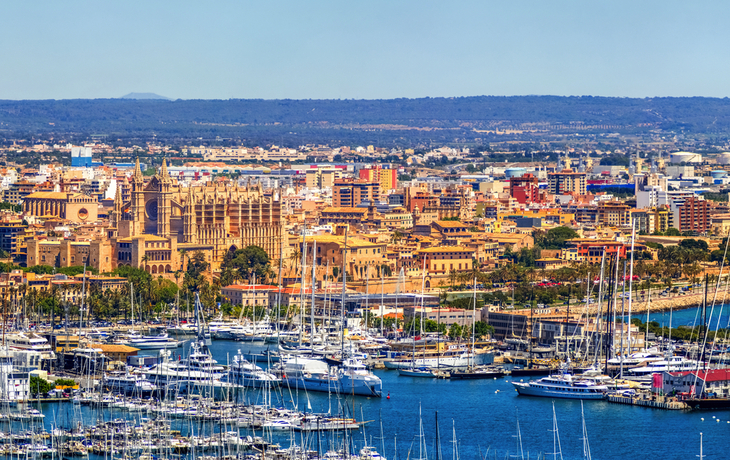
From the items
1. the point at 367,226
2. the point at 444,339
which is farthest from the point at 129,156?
the point at 444,339

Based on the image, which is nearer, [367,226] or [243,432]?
[243,432]

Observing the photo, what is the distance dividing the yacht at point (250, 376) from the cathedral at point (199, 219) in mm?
24144

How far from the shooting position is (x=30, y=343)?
125 ft

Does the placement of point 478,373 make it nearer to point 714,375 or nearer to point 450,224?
point 714,375

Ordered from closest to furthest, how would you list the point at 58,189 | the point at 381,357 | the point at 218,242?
the point at 381,357 < the point at 218,242 < the point at 58,189

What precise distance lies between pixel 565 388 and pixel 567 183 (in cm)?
7253

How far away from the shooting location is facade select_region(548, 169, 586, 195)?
4161 inches

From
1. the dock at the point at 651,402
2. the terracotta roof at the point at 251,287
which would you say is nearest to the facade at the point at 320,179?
the terracotta roof at the point at 251,287

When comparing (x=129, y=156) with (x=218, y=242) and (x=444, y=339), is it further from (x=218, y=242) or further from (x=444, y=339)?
(x=444, y=339)

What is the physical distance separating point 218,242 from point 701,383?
30.2 metres

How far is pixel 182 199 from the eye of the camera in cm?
6166

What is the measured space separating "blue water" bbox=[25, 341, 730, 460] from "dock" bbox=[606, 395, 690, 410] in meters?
0.22

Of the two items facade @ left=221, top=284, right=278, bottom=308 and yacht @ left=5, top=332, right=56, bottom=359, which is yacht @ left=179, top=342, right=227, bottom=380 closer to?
yacht @ left=5, top=332, right=56, bottom=359

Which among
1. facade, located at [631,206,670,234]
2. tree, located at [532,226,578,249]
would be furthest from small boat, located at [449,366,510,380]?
facade, located at [631,206,670,234]
